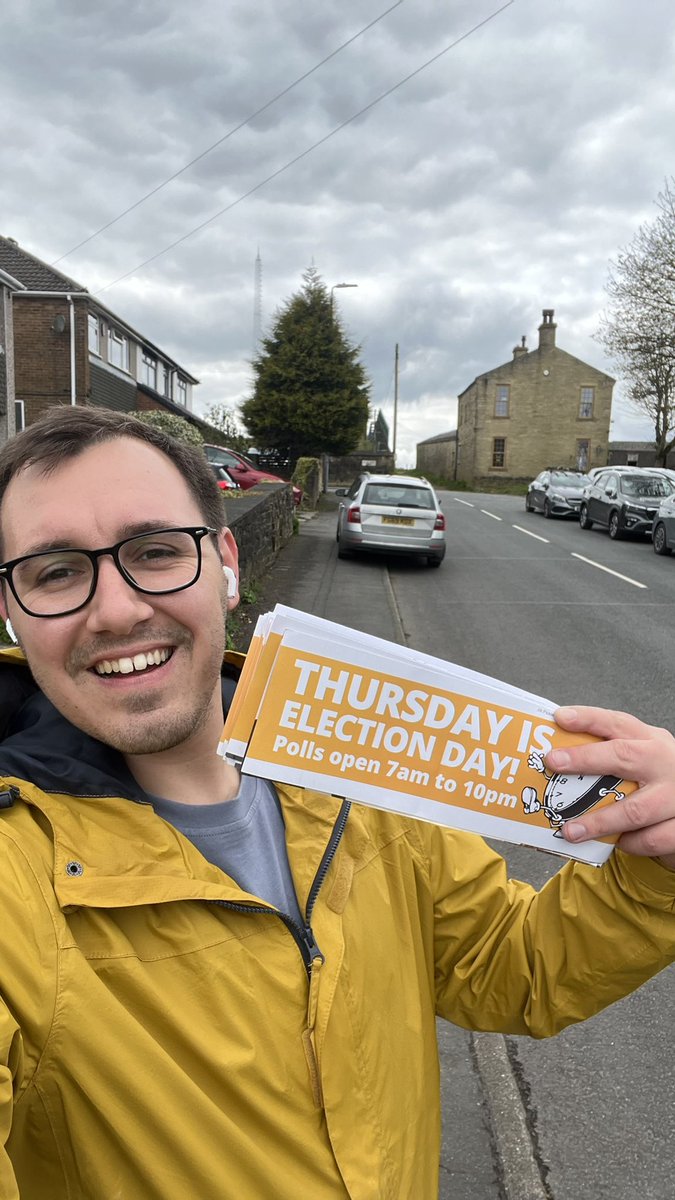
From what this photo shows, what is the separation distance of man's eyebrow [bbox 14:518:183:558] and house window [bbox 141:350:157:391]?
35241 mm

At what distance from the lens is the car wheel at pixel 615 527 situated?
18369 millimetres

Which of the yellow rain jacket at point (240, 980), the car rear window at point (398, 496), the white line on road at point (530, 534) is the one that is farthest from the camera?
the white line on road at point (530, 534)

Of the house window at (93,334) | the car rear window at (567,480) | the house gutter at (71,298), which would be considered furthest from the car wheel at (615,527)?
the house window at (93,334)

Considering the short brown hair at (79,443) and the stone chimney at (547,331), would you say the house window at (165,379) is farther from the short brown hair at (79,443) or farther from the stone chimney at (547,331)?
the short brown hair at (79,443)

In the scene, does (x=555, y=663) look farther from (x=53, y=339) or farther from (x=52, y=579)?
(x=53, y=339)

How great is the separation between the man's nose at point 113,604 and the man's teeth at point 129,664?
49 millimetres

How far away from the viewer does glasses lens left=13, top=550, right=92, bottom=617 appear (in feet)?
4.05

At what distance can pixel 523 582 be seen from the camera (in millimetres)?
12250

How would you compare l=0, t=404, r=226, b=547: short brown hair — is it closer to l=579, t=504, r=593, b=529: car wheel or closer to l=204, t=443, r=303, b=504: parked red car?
l=204, t=443, r=303, b=504: parked red car

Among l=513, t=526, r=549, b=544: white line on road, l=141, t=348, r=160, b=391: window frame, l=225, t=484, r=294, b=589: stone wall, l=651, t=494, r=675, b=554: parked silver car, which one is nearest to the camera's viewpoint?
l=225, t=484, r=294, b=589: stone wall

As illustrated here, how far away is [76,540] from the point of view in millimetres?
1242

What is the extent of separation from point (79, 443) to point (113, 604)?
315 mm

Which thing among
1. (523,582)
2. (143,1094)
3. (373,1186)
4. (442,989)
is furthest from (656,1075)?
(523,582)

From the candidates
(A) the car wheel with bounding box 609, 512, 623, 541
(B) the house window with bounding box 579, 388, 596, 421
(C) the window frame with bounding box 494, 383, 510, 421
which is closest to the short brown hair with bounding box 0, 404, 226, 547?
(A) the car wheel with bounding box 609, 512, 623, 541
